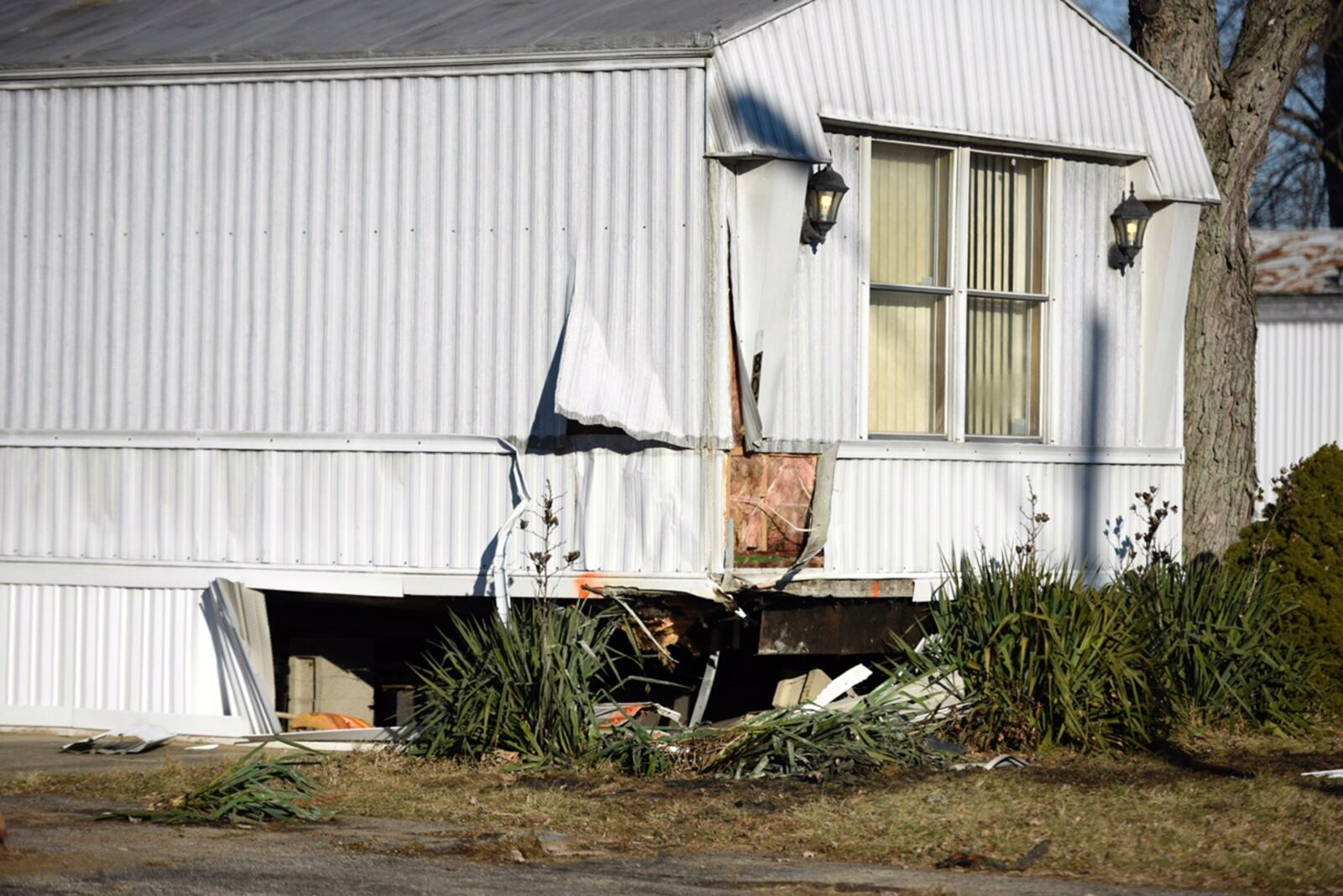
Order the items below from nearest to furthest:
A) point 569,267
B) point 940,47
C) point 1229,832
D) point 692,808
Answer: point 1229,832
point 692,808
point 569,267
point 940,47

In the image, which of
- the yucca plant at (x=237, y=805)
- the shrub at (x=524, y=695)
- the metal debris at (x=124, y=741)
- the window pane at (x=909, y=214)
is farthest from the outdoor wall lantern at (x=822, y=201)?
the metal debris at (x=124, y=741)

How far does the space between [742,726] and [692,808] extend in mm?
1257

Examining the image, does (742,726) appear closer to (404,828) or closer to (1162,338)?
(404,828)

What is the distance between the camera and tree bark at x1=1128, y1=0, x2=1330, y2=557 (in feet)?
43.3

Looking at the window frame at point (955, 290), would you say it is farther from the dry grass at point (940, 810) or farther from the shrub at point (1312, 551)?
the dry grass at point (940, 810)

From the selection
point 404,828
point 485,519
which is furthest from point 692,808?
point 485,519

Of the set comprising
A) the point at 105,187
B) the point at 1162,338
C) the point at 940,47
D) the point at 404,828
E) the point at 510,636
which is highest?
the point at 940,47

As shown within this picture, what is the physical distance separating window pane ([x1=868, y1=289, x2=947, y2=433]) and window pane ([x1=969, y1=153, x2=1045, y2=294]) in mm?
377

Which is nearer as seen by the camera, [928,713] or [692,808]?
[692,808]

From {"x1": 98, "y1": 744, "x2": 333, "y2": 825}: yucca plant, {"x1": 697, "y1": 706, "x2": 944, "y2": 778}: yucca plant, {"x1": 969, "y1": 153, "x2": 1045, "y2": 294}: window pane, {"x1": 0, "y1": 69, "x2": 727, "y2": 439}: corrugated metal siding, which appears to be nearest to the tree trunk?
→ {"x1": 969, "y1": 153, "x2": 1045, "y2": 294}: window pane

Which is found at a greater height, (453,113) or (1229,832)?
(453,113)

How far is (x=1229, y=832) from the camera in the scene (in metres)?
7.49

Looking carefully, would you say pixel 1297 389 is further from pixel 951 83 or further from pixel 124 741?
pixel 124 741

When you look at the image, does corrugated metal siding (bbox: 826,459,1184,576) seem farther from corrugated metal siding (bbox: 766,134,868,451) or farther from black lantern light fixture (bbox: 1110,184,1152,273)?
black lantern light fixture (bbox: 1110,184,1152,273)
